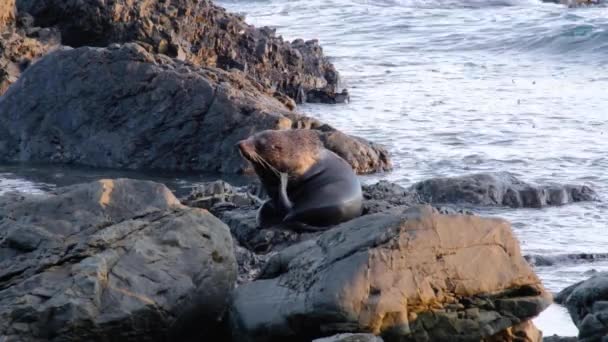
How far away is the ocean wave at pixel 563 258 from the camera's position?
9.49m

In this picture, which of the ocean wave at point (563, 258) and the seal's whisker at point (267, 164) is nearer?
Answer: the seal's whisker at point (267, 164)

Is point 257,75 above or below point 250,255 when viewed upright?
below

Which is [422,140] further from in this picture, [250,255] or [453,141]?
[250,255]

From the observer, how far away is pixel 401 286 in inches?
228

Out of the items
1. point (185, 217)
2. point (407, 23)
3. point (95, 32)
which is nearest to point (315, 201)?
point (185, 217)

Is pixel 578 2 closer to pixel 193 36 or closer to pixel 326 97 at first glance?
pixel 326 97

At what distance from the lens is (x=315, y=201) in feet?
28.5

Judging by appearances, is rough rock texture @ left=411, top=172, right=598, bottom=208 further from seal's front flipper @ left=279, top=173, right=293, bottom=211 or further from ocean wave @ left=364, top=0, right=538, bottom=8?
ocean wave @ left=364, top=0, right=538, bottom=8

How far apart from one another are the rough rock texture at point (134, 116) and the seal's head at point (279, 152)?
3.44 metres

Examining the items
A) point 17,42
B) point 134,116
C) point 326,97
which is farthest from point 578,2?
point 134,116

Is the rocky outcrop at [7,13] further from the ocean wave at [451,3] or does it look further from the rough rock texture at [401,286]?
the ocean wave at [451,3]

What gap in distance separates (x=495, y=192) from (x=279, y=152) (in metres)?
3.48

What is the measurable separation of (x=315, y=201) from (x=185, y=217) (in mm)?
2399

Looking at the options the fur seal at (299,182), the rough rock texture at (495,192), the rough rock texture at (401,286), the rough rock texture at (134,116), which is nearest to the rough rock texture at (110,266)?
the rough rock texture at (401,286)
